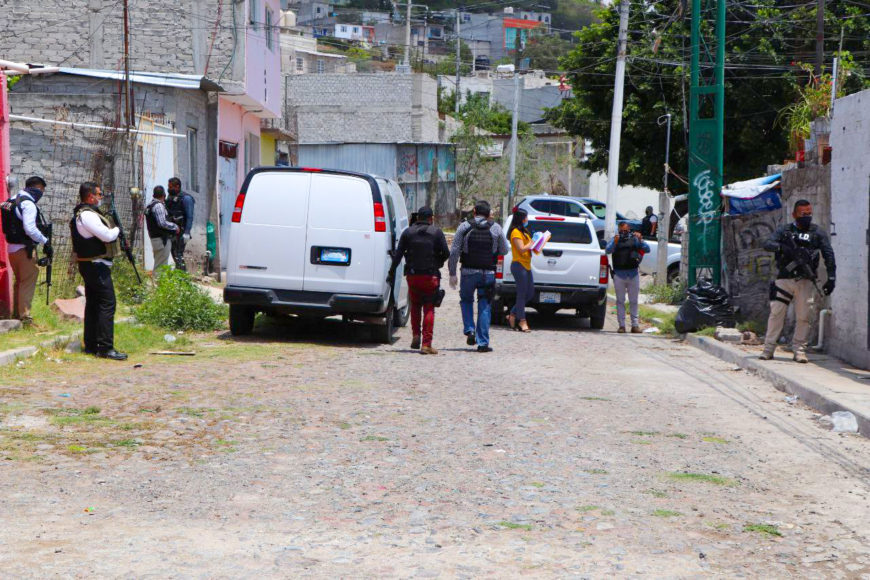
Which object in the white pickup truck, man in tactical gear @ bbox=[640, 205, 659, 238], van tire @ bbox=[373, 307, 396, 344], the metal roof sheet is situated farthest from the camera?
man in tactical gear @ bbox=[640, 205, 659, 238]

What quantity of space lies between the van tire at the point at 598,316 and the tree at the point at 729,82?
1948 centimetres

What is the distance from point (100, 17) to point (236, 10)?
2863 mm

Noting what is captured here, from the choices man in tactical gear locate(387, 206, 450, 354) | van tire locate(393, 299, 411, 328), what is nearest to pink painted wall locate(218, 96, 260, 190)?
van tire locate(393, 299, 411, 328)

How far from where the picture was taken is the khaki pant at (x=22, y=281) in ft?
39.7

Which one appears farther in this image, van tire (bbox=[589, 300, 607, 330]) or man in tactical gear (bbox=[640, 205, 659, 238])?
man in tactical gear (bbox=[640, 205, 659, 238])

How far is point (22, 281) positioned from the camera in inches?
480

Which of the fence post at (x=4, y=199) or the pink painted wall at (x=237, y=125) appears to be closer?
the fence post at (x=4, y=199)

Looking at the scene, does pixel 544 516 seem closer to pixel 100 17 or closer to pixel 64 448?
pixel 64 448

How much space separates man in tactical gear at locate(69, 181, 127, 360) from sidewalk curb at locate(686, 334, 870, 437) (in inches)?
281

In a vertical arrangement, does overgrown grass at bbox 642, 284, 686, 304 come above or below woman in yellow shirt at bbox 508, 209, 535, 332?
below

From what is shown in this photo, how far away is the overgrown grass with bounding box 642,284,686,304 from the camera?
2131 centimetres

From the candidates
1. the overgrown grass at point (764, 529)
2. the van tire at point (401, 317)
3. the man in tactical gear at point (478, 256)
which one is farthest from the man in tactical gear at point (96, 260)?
the overgrown grass at point (764, 529)

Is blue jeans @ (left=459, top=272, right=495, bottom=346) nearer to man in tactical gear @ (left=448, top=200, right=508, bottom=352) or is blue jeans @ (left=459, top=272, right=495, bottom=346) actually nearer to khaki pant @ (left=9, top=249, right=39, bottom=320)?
man in tactical gear @ (left=448, top=200, right=508, bottom=352)

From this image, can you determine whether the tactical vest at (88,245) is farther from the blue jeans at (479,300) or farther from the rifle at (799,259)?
the rifle at (799,259)
